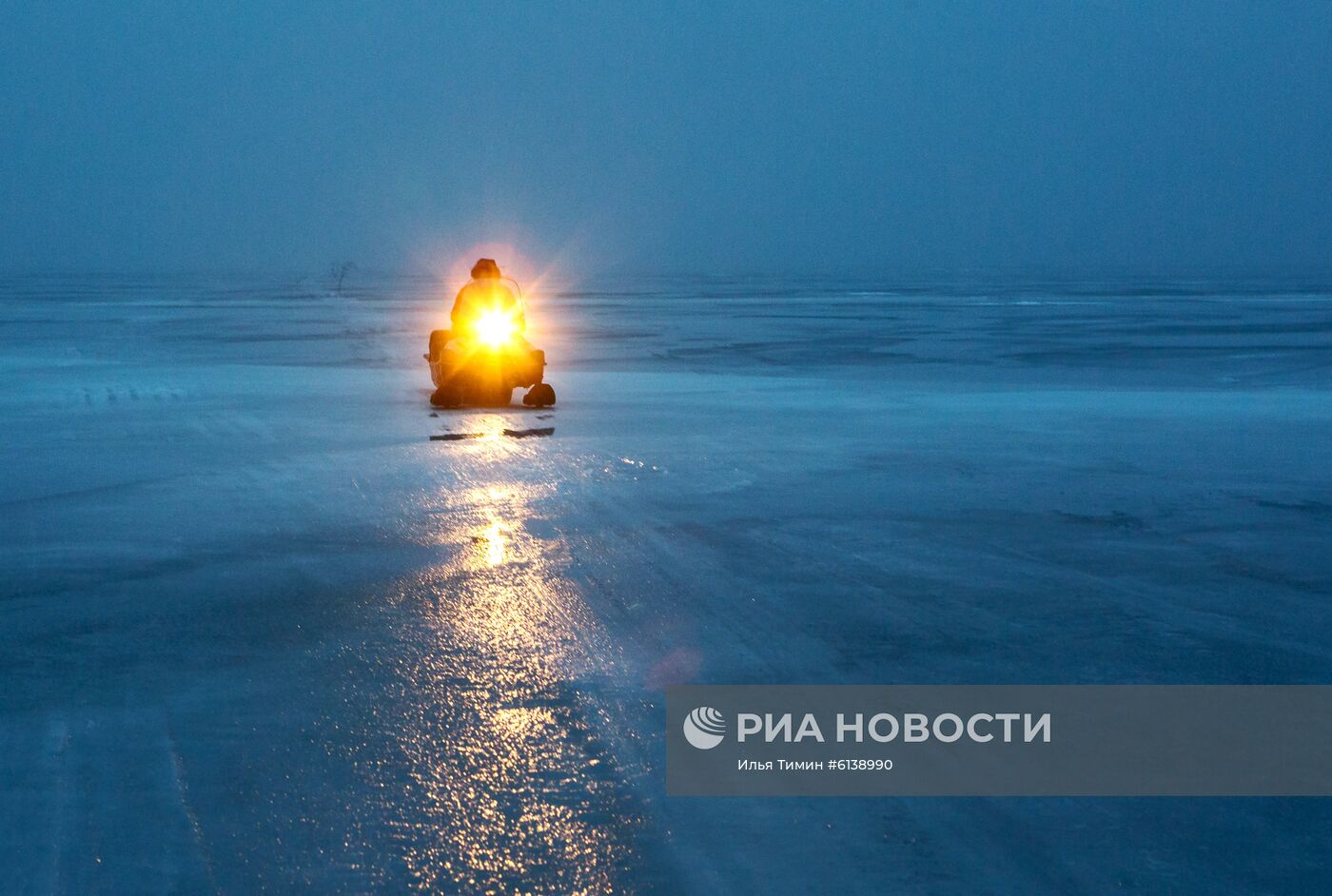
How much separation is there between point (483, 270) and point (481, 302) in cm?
49

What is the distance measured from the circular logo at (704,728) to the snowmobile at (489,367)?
9853mm

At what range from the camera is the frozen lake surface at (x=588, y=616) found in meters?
3.54

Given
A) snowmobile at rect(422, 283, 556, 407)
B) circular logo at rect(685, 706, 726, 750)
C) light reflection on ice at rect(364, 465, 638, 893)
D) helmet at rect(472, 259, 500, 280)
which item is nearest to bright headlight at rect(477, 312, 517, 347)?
snowmobile at rect(422, 283, 556, 407)

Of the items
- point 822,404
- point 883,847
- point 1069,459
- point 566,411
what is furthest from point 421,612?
point 822,404

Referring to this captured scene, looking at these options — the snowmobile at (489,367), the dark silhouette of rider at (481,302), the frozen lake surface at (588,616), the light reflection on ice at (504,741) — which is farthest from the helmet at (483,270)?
the light reflection on ice at (504,741)

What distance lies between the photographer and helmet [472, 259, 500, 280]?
574 inches

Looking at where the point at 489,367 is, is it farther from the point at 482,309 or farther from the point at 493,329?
the point at 482,309

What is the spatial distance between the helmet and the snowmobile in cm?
45

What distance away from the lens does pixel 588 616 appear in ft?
19.1

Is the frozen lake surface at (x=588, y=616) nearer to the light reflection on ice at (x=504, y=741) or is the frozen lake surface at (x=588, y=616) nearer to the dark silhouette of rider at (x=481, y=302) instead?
the light reflection on ice at (x=504, y=741)

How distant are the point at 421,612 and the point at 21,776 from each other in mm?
2077

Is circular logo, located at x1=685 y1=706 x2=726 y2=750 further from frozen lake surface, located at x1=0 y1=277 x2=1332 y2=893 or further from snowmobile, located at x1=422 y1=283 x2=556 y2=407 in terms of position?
snowmobile, located at x1=422 y1=283 x2=556 y2=407

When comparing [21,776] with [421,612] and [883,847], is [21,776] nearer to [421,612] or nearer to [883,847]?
[421,612]

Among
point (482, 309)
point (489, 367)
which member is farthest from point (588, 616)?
point (482, 309)
